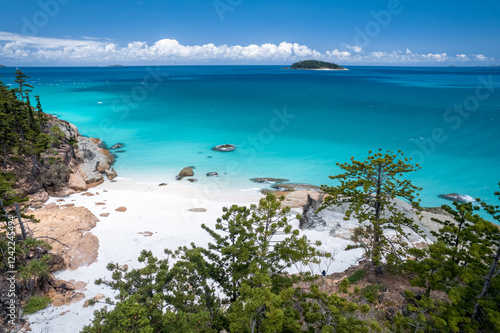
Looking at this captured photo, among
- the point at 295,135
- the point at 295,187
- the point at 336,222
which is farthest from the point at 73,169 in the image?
the point at 295,135

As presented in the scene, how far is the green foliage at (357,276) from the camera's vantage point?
55.2 ft

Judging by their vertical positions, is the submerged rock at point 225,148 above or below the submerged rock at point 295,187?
above

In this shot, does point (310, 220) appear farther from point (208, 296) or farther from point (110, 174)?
point (110, 174)

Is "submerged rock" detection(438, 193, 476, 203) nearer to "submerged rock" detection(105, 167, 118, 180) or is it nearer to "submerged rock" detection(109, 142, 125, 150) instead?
"submerged rock" detection(105, 167, 118, 180)

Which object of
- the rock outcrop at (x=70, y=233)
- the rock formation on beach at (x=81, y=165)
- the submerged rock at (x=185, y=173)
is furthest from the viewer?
the submerged rock at (x=185, y=173)

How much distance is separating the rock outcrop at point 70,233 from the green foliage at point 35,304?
355 cm

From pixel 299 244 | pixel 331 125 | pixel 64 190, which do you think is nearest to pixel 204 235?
pixel 299 244

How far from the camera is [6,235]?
50.4 ft

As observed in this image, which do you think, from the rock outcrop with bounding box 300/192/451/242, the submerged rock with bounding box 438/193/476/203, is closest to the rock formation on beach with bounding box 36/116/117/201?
the rock outcrop with bounding box 300/192/451/242

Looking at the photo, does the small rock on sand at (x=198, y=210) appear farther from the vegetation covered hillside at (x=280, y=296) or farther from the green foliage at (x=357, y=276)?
the vegetation covered hillside at (x=280, y=296)

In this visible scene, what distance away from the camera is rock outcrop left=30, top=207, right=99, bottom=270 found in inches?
720

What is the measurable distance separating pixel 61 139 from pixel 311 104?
74.1m

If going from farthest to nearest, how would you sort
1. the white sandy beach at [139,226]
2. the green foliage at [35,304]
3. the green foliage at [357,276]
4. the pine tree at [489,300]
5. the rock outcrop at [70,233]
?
the rock outcrop at [70,233]
the green foliage at [357,276]
the white sandy beach at [139,226]
the green foliage at [35,304]
the pine tree at [489,300]

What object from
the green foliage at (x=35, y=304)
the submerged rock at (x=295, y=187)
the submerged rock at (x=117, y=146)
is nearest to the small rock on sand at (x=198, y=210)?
the submerged rock at (x=295, y=187)
